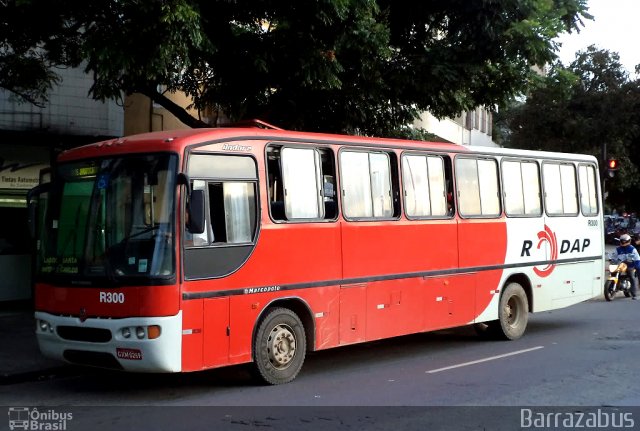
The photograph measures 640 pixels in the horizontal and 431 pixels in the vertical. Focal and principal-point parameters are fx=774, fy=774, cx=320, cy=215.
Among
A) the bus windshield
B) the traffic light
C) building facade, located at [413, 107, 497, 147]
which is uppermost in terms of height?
building facade, located at [413, 107, 497, 147]

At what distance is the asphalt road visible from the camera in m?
7.45

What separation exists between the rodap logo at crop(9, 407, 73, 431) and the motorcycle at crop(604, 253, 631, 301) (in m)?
14.6

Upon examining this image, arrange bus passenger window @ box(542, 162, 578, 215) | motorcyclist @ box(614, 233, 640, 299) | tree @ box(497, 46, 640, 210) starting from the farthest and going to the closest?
tree @ box(497, 46, 640, 210)
motorcyclist @ box(614, 233, 640, 299)
bus passenger window @ box(542, 162, 578, 215)

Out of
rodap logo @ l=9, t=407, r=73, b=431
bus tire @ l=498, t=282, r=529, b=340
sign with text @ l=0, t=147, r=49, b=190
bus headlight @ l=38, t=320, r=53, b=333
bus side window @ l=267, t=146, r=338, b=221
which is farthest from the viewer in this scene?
sign with text @ l=0, t=147, r=49, b=190

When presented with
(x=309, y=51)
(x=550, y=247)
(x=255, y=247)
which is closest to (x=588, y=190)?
(x=550, y=247)

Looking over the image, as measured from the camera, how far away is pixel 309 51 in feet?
38.0

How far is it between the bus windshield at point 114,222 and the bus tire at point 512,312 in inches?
259

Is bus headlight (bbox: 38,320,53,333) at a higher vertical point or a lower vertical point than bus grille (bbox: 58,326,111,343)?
higher

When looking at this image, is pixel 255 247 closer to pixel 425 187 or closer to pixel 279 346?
pixel 279 346

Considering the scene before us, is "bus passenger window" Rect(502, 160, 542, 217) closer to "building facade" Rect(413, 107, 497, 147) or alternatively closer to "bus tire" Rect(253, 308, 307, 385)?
"bus tire" Rect(253, 308, 307, 385)

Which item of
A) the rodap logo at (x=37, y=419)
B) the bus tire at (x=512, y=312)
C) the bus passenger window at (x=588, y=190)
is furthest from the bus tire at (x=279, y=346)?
the bus passenger window at (x=588, y=190)

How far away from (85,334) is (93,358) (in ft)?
0.92

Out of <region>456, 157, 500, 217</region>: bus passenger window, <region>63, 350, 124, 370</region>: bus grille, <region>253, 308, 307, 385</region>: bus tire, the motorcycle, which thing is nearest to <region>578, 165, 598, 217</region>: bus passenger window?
<region>456, 157, 500, 217</region>: bus passenger window

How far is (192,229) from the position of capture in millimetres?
7906
